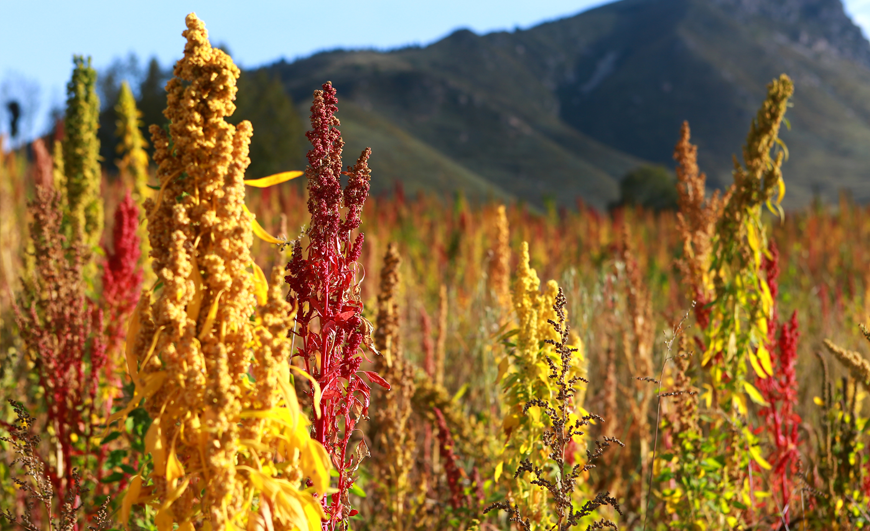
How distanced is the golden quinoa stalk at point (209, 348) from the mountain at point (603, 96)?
113ft

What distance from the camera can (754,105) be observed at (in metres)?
74.6

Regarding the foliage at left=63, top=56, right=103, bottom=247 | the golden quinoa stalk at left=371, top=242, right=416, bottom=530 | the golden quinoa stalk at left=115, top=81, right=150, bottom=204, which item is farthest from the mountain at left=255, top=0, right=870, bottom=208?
the golden quinoa stalk at left=371, top=242, right=416, bottom=530

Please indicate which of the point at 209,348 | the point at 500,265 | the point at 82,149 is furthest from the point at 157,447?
the point at 82,149

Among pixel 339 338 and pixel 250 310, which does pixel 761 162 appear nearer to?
pixel 339 338

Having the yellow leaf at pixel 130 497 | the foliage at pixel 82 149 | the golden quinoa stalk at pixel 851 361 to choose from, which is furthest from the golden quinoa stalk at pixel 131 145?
the golden quinoa stalk at pixel 851 361

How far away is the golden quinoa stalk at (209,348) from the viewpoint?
841mm

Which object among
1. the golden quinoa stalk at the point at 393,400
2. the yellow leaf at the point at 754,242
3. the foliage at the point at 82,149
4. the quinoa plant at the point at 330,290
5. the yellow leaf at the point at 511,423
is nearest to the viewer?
the quinoa plant at the point at 330,290

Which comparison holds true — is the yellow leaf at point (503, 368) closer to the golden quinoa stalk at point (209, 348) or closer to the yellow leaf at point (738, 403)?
the golden quinoa stalk at point (209, 348)

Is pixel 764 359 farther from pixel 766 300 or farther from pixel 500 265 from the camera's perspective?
pixel 500 265

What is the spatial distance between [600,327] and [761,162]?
230 cm

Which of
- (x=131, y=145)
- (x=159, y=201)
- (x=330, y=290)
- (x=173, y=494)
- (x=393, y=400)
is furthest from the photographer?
(x=131, y=145)

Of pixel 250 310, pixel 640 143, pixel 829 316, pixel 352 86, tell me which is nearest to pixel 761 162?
pixel 250 310

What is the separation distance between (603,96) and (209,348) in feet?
318

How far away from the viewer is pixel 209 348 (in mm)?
904
